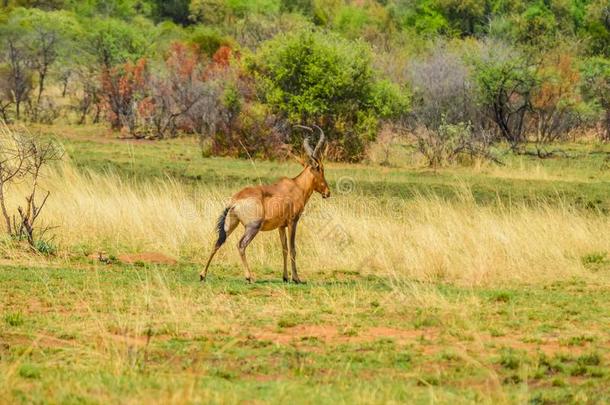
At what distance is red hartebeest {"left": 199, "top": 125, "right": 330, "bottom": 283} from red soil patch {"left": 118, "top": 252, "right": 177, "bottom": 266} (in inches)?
65.2

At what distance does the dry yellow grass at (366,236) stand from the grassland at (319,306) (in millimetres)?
27

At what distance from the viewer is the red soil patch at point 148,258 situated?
38.4 ft

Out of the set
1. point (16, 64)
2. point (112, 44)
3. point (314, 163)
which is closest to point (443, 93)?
point (112, 44)

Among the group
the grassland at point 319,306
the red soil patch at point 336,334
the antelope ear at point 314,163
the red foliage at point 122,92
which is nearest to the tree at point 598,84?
the red foliage at point 122,92

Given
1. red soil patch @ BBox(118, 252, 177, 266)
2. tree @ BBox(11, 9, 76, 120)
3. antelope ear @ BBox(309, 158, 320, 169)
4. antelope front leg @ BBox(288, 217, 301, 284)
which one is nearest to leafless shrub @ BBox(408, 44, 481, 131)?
tree @ BBox(11, 9, 76, 120)

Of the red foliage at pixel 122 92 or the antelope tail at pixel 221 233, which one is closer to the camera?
the antelope tail at pixel 221 233

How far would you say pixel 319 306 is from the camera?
29.5ft

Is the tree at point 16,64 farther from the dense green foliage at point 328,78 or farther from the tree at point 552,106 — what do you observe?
the tree at point 552,106

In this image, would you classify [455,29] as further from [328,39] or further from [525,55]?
[328,39]

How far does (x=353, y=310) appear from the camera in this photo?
28.7ft

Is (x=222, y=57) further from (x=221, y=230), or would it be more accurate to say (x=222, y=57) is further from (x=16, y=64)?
(x=221, y=230)

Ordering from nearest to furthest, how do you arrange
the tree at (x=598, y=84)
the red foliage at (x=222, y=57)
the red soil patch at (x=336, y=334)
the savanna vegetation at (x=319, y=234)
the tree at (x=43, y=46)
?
the savanna vegetation at (x=319, y=234), the red soil patch at (x=336, y=334), the tree at (x=598, y=84), the red foliage at (x=222, y=57), the tree at (x=43, y=46)

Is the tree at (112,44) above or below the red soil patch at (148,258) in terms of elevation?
above

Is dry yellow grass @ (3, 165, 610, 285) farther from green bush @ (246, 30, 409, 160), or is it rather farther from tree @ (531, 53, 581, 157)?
tree @ (531, 53, 581, 157)
